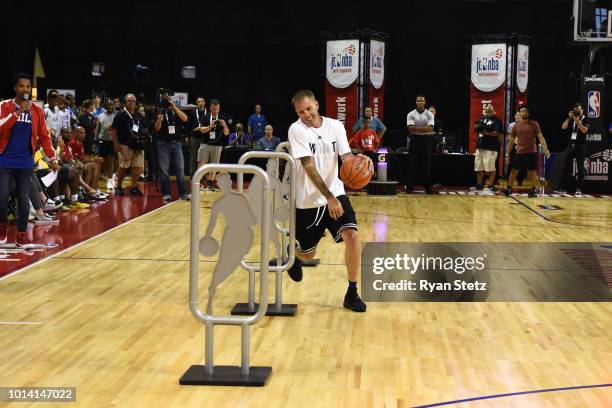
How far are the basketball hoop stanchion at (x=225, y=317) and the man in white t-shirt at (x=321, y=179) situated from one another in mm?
1684

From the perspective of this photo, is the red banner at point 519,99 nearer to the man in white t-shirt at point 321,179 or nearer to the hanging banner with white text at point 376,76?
the hanging banner with white text at point 376,76

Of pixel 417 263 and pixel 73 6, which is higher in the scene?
pixel 73 6

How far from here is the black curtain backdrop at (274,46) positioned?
23.8 meters

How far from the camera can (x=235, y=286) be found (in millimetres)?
7957

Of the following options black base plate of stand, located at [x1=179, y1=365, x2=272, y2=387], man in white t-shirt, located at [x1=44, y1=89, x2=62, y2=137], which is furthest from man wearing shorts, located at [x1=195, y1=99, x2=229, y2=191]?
black base plate of stand, located at [x1=179, y1=365, x2=272, y2=387]

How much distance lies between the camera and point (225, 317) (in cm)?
491

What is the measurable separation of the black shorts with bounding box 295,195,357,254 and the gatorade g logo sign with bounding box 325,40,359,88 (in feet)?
47.5

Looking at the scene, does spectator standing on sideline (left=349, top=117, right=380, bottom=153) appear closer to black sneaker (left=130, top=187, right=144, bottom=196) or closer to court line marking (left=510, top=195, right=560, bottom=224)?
court line marking (left=510, top=195, right=560, bottom=224)

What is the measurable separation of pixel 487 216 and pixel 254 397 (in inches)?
387

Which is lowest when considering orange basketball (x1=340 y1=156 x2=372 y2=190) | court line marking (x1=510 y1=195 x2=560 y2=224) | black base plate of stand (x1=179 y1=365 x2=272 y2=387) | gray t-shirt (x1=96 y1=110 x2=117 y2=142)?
black base plate of stand (x1=179 y1=365 x2=272 y2=387)

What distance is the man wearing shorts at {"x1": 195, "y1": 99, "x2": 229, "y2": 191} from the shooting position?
53.2 feet

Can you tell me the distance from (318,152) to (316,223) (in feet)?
1.90

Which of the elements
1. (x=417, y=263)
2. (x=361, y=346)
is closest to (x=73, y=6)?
(x=417, y=263)

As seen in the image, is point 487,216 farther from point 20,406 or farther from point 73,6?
point 73,6
